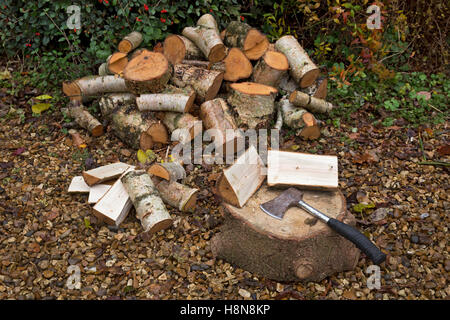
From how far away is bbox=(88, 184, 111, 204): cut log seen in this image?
351 centimetres

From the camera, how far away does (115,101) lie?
4.30 meters

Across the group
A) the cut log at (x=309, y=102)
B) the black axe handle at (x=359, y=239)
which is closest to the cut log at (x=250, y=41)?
the cut log at (x=309, y=102)

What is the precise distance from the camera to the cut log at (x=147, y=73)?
12.9 ft

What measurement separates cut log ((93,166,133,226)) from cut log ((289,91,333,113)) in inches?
77.6

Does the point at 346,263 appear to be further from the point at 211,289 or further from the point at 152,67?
the point at 152,67

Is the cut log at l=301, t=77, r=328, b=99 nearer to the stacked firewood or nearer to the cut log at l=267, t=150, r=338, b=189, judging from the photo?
Result: the stacked firewood

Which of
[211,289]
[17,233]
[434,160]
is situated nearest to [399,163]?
[434,160]

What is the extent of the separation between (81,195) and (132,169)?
1.65 feet

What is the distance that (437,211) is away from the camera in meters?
3.56

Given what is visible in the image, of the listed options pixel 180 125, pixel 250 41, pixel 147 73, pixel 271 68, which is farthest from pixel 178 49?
pixel 271 68

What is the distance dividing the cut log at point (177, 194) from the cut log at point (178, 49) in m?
1.49

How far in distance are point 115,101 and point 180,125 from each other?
77 cm

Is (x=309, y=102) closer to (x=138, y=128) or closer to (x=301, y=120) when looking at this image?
(x=301, y=120)

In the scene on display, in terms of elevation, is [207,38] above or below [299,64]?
above
